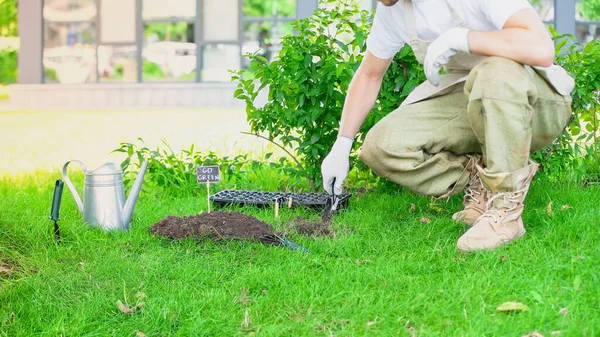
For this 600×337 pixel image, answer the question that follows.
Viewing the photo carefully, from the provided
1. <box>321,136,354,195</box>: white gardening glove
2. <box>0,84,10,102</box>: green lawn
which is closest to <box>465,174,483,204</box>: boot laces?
<box>321,136,354,195</box>: white gardening glove

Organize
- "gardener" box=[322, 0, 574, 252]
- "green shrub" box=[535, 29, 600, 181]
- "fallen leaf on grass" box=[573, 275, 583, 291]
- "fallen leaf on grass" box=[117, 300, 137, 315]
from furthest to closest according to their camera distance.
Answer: "green shrub" box=[535, 29, 600, 181]
"gardener" box=[322, 0, 574, 252]
"fallen leaf on grass" box=[117, 300, 137, 315]
"fallen leaf on grass" box=[573, 275, 583, 291]

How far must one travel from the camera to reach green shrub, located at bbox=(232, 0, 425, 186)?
12.7 feet

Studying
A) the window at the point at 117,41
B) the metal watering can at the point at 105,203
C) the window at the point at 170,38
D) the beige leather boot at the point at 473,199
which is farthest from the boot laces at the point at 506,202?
the window at the point at 117,41

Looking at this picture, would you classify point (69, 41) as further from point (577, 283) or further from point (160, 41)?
point (577, 283)

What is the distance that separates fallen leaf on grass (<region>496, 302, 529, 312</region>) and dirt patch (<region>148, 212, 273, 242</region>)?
1.14 metres

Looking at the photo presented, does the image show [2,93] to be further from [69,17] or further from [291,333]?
[291,333]

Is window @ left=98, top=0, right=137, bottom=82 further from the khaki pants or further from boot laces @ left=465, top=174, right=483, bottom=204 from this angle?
boot laces @ left=465, top=174, right=483, bottom=204

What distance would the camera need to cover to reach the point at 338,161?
333 cm

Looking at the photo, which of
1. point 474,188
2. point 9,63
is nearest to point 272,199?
point 474,188

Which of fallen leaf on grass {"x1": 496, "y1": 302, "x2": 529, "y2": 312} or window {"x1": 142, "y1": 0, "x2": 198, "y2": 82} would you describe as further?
window {"x1": 142, "y1": 0, "x2": 198, "y2": 82}

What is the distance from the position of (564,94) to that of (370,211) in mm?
1086

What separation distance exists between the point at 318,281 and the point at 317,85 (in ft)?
5.21

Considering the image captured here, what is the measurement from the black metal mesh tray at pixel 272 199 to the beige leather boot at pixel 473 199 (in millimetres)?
634

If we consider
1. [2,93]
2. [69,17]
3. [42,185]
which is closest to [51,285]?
[42,185]
